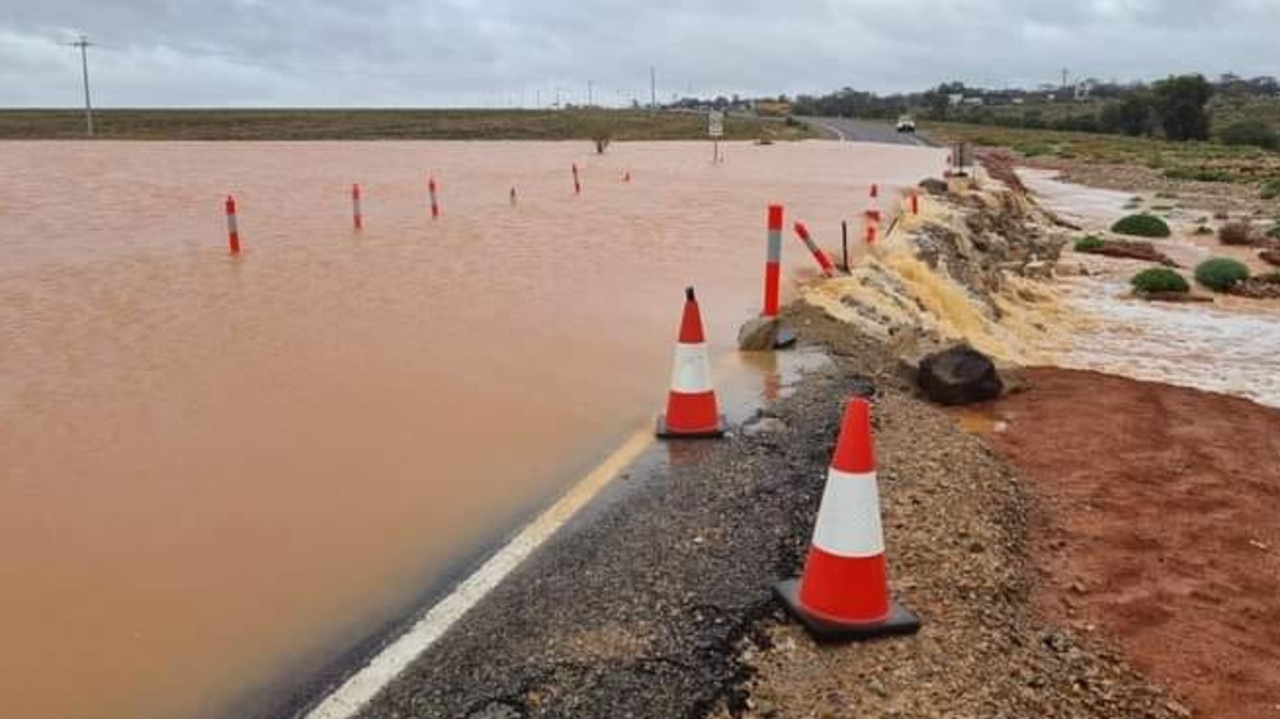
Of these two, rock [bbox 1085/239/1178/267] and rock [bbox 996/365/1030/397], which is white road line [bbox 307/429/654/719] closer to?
rock [bbox 996/365/1030/397]

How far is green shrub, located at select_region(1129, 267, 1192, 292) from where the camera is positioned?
17.8 meters

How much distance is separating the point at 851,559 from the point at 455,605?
5.16 ft

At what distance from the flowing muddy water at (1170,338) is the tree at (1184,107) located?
74.4m

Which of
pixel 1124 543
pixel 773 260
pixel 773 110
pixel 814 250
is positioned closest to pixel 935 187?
pixel 814 250

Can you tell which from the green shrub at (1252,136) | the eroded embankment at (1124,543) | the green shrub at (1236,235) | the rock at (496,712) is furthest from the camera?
the green shrub at (1252,136)

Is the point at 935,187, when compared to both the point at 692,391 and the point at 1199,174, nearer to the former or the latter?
the point at 692,391

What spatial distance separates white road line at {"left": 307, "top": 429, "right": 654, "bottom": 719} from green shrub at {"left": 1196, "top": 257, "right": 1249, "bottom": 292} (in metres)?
16.2

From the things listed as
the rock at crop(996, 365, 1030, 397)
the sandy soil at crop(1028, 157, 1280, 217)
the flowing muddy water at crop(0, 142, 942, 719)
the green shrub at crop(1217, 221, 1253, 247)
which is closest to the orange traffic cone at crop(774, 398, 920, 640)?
the flowing muddy water at crop(0, 142, 942, 719)

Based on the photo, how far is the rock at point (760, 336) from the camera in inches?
351

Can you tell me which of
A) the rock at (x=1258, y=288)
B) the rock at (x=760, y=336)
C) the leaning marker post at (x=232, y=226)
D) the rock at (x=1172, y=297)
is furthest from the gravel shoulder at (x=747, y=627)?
the rock at (x=1258, y=288)

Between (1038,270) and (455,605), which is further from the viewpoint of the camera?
(1038,270)

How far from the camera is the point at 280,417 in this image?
743cm

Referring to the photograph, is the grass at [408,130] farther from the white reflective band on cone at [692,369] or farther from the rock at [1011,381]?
the white reflective band on cone at [692,369]

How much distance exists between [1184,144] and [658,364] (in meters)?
83.6
